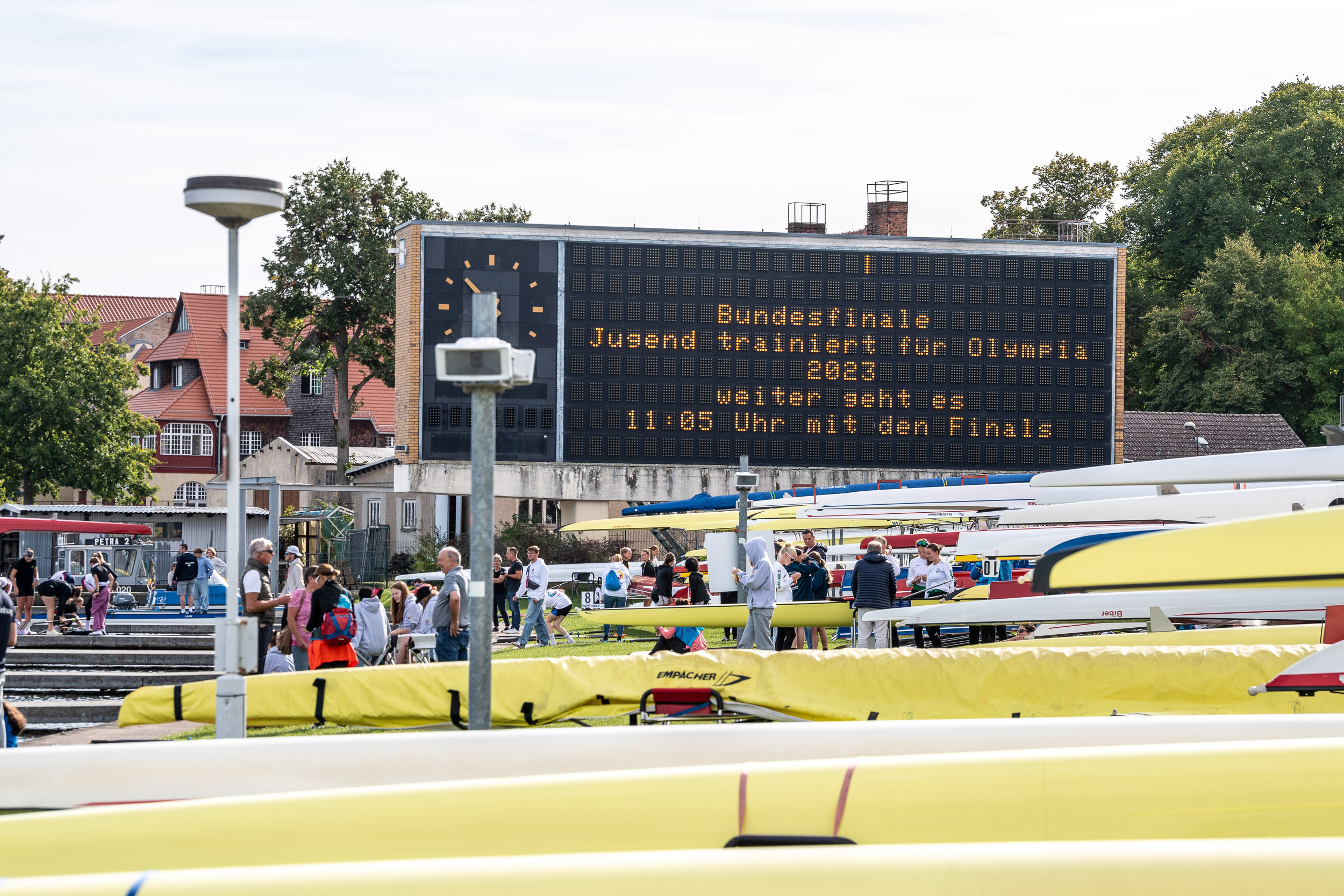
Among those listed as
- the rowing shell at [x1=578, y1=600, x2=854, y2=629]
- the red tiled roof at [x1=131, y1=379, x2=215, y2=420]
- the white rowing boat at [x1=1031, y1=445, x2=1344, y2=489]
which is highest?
the red tiled roof at [x1=131, y1=379, x2=215, y2=420]

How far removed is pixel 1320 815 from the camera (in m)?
4.10

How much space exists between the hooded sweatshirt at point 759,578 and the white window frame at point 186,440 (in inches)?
2034

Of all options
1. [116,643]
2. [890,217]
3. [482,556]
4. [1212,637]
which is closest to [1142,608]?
[1212,637]

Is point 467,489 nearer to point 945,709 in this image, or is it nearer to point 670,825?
point 945,709

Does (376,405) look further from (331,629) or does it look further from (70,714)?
(331,629)

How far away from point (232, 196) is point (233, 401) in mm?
1070

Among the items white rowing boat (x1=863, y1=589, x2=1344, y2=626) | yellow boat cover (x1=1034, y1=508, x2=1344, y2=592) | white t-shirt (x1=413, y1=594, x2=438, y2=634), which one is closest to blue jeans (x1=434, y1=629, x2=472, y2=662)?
white t-shirt (x1=413, y1=594, x2=438, y2=634)

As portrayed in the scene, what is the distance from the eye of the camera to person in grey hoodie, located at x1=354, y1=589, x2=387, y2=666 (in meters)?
13.7

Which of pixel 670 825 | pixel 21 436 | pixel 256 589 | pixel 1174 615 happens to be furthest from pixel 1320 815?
pixel 21 436

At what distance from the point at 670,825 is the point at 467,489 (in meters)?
30.3

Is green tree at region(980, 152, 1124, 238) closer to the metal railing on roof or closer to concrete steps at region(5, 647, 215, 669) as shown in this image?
the metal railing on roof

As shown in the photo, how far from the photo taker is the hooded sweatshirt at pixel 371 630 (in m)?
13.7

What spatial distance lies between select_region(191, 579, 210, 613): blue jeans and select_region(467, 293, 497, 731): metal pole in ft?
81.7

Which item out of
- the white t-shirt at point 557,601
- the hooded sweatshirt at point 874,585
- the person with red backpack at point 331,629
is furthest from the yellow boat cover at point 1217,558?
the white t-shirt at point 557,601
